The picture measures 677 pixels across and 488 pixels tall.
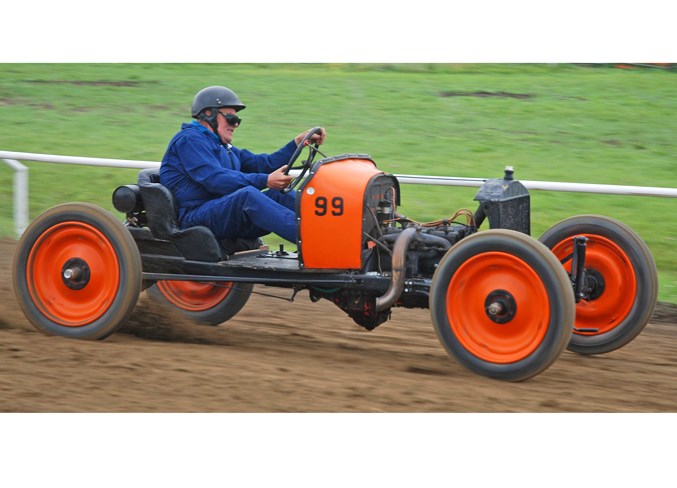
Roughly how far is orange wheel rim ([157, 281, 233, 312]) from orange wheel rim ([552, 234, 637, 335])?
2760 mm

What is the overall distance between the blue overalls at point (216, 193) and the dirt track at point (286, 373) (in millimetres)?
868

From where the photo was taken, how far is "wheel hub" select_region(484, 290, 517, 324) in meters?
6.17

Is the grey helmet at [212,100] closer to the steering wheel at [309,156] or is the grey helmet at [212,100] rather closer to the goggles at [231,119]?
the goggles at [231,119]

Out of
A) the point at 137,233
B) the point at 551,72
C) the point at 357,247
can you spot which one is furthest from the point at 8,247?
the point at 551,72

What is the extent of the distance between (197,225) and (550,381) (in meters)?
2.68

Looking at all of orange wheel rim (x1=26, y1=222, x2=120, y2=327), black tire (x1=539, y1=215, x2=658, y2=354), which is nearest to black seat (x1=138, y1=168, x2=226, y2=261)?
orange wheel rim (x1=26, y1=222, x2=120, y2=327)

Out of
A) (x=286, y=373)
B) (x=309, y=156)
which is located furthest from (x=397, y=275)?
(x=309, y=156)

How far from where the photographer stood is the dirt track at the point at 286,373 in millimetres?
5605

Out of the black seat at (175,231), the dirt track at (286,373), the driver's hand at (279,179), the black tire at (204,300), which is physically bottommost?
the dirt track at (286,373)

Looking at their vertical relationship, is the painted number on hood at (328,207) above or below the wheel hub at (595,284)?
above

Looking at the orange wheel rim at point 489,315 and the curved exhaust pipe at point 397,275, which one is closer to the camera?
the orange wheel rim at point 489,315

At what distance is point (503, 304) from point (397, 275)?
0.77 metres

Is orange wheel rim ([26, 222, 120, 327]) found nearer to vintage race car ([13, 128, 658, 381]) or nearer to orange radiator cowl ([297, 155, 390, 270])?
vintage race car ([13, 128, 658, 381])

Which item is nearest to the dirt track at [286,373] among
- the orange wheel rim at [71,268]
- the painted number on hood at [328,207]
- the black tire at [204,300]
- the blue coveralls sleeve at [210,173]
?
the black tire at [204,300]
